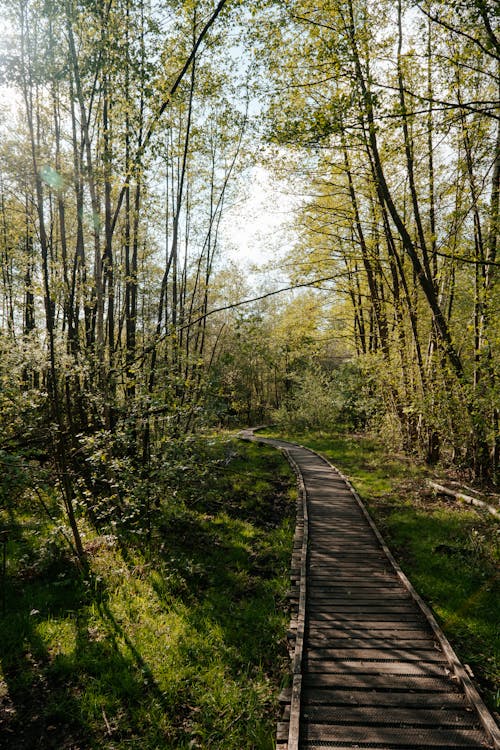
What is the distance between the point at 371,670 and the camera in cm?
387

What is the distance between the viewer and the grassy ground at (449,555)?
438 cm

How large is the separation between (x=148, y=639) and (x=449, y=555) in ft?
14.9

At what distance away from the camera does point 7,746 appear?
3428 mm

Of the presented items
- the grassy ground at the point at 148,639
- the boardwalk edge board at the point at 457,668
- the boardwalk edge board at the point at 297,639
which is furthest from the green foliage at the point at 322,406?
the boardwalk edge board at the point at 457,668

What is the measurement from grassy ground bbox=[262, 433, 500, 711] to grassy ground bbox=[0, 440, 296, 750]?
1.90 m

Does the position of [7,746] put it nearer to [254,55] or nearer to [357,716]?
[357,716]

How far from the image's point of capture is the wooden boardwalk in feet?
10.4

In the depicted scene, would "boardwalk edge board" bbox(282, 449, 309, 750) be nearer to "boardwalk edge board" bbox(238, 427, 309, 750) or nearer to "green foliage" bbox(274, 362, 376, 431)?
"boardwalk edge board" bbox(238, 427, 309, 750)

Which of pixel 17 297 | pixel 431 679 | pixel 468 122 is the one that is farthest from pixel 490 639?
pixel 17 297

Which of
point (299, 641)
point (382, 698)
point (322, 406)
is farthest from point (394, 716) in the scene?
point (322, 406)

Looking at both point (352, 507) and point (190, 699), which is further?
point (352, 507)

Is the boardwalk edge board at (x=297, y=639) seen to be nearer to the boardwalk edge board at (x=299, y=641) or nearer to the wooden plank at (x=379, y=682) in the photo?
the boardwalk edge board at (x=299, y=641)

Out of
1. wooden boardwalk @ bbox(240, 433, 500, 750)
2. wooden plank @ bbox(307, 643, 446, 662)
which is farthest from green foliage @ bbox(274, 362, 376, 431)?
wooden plank @ bbox(307, 643, 446, 662)

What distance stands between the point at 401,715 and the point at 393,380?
9.41 metres
